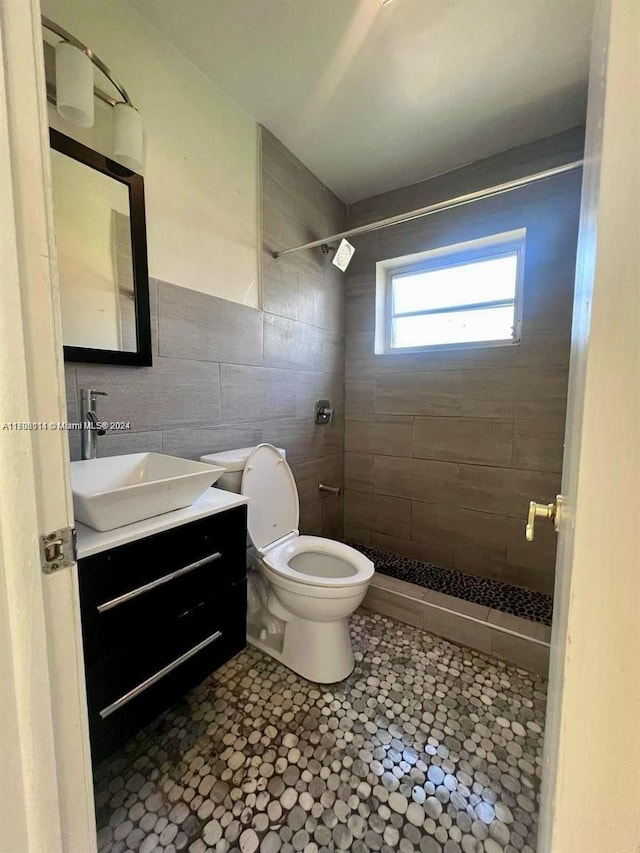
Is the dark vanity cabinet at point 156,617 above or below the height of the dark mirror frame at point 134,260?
below

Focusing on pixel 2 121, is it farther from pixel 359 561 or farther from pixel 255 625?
pixel 255 625

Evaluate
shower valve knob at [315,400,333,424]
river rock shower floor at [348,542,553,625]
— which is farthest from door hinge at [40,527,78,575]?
river rock shower floor at [348,542,553,625]

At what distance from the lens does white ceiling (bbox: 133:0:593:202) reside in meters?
1.23

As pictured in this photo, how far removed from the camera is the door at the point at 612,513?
29cm

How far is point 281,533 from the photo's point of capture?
1700mm

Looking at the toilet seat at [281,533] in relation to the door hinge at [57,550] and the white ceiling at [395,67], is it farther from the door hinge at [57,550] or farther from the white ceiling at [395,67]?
the white ceiling at [395,67]

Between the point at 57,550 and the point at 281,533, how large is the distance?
4.02 ft

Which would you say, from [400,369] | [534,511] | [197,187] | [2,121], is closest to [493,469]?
[400,369]

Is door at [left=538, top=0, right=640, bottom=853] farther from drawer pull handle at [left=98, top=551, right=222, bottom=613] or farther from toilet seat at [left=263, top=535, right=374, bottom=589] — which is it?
toilet seat at [left=263, top=535, right=374, bottom=589]

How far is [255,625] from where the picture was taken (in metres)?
1.65

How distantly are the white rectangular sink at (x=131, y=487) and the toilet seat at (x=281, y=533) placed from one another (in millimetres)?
381

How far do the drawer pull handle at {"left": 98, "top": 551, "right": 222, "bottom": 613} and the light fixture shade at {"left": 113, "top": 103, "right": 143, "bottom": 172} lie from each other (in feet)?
4.58

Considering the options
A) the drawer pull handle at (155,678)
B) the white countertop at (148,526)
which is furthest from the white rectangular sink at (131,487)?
the drawer pull handle at (155,678)

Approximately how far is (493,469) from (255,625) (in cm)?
156
